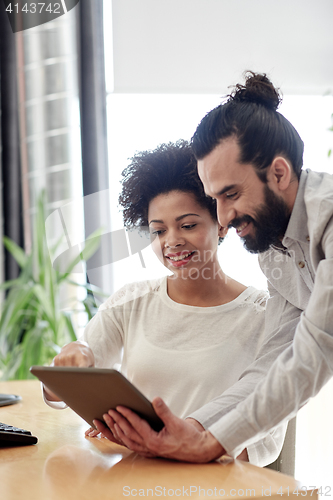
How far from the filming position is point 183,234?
1286 millimetres

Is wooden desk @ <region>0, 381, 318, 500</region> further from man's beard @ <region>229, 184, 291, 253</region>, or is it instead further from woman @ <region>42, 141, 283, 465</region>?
man's beard @ <region>229, 184, 291, 253</region>

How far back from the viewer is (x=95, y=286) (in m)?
2.62

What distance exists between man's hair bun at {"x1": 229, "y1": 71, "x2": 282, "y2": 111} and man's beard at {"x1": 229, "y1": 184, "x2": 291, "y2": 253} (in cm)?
22

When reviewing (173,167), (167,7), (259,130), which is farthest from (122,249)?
(167,7)

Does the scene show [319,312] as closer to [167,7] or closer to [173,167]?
[173,167]

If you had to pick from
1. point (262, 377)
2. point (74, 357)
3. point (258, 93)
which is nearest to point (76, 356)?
point (74, 357)

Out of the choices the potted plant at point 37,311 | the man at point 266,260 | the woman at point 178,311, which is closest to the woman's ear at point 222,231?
the woman at point 178,311

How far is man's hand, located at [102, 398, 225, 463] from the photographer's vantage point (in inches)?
33.7

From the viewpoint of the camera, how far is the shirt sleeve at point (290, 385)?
2.88 ft

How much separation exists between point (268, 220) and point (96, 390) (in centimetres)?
51

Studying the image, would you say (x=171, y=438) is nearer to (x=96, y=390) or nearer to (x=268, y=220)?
(x=96, y=390)

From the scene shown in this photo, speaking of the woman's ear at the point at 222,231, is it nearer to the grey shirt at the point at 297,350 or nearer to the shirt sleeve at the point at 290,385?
the grey shirt at the point at 297,350

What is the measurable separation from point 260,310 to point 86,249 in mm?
1372

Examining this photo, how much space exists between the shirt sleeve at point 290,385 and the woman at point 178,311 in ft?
1.10
